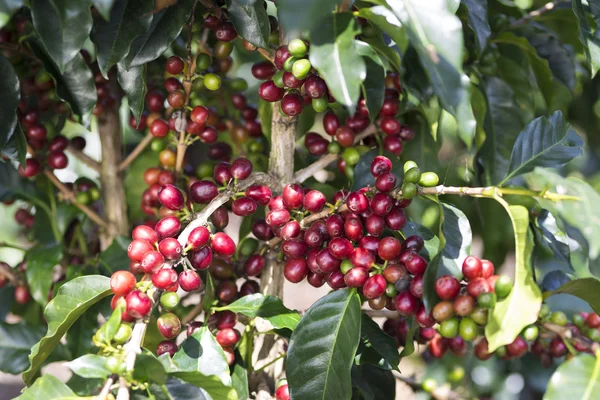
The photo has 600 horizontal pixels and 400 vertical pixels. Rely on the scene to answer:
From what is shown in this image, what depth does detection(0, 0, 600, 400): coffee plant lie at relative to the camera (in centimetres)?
67

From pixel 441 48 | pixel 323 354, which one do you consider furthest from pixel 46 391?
pixel 441 48

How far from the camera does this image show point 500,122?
1.11 metres

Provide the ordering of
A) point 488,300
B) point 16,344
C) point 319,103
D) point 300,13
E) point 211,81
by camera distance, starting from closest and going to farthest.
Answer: point 300,13, point 488,300, point 319,103, point 211,81, point 16,344

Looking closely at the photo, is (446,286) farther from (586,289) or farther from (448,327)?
(586,289)

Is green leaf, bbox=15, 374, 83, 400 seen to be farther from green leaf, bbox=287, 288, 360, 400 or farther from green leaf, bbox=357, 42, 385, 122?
green leaf, bbox=357, 42, 385, 122

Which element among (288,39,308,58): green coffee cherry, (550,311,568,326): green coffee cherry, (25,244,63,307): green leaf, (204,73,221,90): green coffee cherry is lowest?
(25,244,63,307): green leaf

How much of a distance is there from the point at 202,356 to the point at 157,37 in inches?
15.7

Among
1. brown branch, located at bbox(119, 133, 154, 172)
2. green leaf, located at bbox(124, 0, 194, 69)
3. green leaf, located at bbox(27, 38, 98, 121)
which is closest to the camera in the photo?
green leaf, located at bbox(124, 0, 194, 69)

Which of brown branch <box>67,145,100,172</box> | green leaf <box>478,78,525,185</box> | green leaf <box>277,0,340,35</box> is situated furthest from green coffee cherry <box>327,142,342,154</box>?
brown branch <box>67,145,100,172</box>

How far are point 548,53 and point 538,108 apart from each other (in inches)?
22.8

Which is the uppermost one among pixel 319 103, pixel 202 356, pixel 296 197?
pixel 319 103

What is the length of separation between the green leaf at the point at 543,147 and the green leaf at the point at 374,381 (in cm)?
36

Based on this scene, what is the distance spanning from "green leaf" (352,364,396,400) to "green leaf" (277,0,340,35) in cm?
53

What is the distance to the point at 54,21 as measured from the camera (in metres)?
0.67
